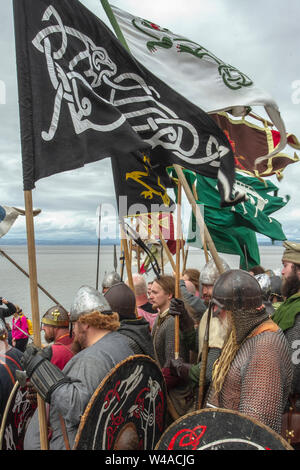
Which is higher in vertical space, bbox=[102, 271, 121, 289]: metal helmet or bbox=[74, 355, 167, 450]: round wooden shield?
bbox=[102, 271, 121, 289]: metal helmet

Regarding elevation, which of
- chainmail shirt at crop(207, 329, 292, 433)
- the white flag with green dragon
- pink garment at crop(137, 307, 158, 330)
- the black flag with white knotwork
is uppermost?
the white flag with green dragon

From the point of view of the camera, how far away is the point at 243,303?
2486 millimetres

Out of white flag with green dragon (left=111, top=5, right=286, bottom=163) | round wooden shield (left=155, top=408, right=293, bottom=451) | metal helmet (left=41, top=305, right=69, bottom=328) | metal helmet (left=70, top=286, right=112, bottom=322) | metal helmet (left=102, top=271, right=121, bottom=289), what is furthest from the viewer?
metal helmet (left=102, top=271, right=121, bottom=289)

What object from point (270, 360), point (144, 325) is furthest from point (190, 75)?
point (270, 360)

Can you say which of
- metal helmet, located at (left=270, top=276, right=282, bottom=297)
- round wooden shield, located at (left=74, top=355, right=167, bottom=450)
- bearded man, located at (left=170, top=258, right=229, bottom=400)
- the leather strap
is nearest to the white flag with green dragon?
bearded man, located at (left=170, top=258, right=229, bottom=400)

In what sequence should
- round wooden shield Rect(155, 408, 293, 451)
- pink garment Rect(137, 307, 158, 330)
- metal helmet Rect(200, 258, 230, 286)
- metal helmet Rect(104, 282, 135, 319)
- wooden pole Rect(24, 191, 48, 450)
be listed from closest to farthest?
round wooden shield Rect(155, 408, 293, 451), wooden pole Rect(24, 191, 48, 450), metal helmet Rect(104, 282, 135, 319), metal helmet Rect(200, 258, 230, 286), pink garment Rect(137, 307, 158, 330)

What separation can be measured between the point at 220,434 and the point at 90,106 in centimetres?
229

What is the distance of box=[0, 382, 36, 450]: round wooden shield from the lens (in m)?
2.78

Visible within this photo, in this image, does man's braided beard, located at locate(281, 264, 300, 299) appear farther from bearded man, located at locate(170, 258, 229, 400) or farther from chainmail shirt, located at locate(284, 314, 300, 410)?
bearded man, located at locate(170, 258, 229, 400)

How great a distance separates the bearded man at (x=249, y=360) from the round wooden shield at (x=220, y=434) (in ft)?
0.65

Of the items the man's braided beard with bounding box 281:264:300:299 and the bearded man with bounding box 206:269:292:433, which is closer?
the bearded man with bounding box 206:269:292:433

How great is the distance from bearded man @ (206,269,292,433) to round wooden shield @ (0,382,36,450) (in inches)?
52.9
